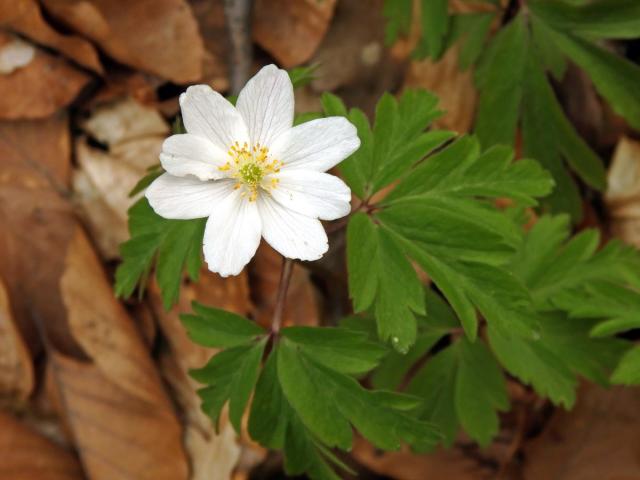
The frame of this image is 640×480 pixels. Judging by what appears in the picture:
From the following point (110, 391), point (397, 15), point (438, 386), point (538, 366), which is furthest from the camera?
point (110, 391)

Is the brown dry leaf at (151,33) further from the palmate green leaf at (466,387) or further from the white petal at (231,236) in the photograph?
the palmate green leaf at (466,387)

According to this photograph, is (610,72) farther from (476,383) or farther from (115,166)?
(115,166)

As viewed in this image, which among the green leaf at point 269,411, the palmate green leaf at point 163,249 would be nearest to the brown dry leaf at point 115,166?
the palmate green leaf at point 163,249

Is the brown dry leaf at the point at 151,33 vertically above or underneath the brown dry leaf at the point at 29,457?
above

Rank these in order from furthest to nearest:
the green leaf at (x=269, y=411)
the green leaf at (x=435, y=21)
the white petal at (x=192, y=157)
Answer: the green leaf at (x=435, y=21) → the green leaf at (x=269, y=411) → the white petal at (x=192, y=157)

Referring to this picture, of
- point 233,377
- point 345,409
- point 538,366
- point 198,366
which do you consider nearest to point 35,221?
point 198,366

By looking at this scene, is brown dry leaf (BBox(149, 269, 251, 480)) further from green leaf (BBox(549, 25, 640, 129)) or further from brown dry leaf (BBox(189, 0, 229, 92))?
green leaf (BBox(549, 25, 640, 129))

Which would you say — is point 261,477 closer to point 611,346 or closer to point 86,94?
point 611,346
